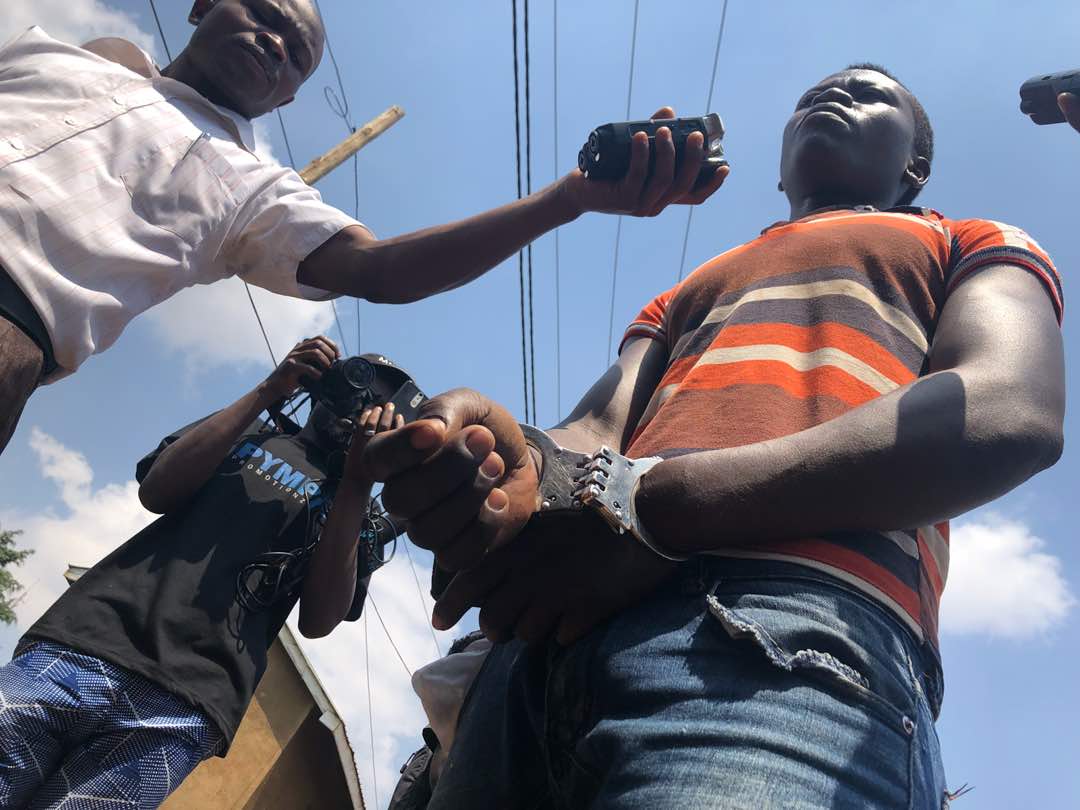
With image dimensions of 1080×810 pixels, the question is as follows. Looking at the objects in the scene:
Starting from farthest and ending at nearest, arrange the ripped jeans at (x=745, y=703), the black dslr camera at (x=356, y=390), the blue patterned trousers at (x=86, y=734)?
the black dslr camera at (x=356, y=390) < the blue patterned trousers at (x=86, y=734) < the ripped jeans at (x=745, y=703)

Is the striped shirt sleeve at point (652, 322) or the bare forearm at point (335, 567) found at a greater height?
the striped shirt sleeve at point (652, 322)

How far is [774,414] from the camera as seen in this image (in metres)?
1.27

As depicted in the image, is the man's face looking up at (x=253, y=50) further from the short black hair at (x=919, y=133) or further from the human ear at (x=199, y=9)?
the short black hair at (x=919, y=133)

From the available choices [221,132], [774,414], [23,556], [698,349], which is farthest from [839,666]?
[23,556]

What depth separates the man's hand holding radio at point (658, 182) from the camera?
1724 millimetres

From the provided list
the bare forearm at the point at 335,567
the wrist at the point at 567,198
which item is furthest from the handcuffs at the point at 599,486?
the bare forearm at the point at 335,567

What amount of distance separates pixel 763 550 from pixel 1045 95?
1775 millimetres

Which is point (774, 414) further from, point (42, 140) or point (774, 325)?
point (42, 140)

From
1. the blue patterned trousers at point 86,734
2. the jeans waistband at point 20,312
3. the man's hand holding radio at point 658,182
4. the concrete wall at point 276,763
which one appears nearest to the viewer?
the jeans waistband at point 20,312

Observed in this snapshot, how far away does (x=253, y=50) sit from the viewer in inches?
96.9

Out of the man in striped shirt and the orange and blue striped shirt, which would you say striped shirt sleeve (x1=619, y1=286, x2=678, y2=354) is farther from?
the man in striped shirt

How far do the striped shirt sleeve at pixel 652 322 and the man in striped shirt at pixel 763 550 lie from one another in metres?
0.42

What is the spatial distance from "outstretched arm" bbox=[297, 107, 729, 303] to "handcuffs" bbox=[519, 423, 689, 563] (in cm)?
87

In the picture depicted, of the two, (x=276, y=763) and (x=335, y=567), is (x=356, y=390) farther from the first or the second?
(x=276, y=763)
